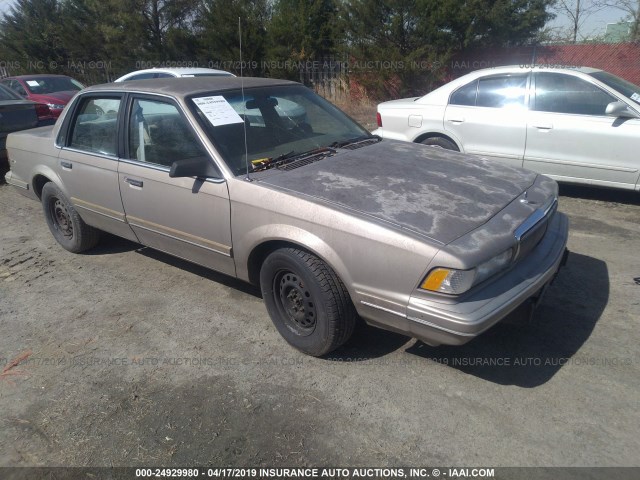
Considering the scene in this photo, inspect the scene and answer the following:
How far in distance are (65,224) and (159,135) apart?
194 cm

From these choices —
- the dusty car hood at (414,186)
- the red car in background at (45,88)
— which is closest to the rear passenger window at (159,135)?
the dusty car hood at (414,186)

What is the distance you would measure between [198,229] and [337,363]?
1.33m

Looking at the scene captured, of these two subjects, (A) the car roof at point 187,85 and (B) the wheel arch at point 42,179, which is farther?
(B) the wheel arch at point 42,179

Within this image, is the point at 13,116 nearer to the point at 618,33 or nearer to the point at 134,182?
the point at 134,182

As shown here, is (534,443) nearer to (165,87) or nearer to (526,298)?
(526,298)

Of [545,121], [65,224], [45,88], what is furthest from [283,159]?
[45,88]

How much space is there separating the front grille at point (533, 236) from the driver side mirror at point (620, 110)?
2663 mm

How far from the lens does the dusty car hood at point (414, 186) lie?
2.82m

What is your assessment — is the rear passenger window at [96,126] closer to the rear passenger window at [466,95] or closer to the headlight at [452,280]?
the headlight at [452,280]

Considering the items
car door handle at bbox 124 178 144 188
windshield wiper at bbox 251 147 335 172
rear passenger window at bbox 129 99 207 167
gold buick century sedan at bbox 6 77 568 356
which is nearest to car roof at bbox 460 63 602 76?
gold buick century sedan at bbox 6 77 568 356

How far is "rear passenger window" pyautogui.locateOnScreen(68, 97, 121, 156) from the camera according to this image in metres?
4.21

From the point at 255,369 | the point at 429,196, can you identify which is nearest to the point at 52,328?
the point at 255,369

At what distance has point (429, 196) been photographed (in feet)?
10.1

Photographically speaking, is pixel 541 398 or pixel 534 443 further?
pixel 541 398
